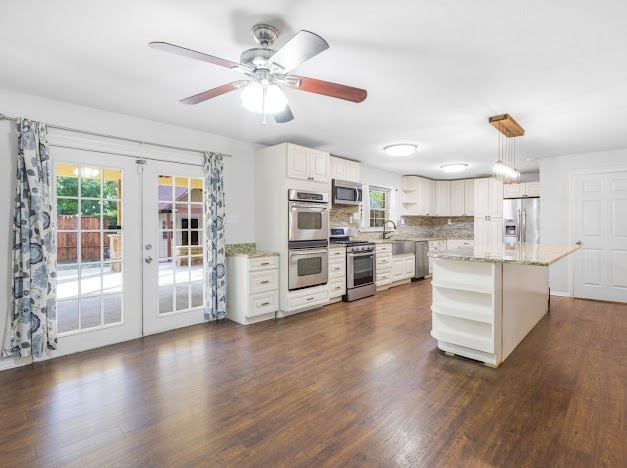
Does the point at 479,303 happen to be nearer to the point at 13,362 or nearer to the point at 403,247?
the point at 403,247

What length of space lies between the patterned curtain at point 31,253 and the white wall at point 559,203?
672 centimetres

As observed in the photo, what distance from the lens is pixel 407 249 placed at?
6.70m

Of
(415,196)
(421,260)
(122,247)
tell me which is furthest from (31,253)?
(415,196)

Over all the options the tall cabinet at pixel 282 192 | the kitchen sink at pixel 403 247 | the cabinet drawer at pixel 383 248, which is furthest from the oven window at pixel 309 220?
the kitchen sink at pixel 403 247

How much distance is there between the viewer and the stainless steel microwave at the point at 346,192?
17.0 feet

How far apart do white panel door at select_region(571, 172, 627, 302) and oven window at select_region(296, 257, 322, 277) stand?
414 cm

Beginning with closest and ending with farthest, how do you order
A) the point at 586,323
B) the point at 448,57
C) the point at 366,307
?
the point at 448,57, the point at 586,323, the point at 366,307

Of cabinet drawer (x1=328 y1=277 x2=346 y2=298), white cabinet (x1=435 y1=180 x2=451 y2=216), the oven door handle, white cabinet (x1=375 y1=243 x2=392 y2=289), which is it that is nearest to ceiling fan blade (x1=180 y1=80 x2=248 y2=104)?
the oven door handle

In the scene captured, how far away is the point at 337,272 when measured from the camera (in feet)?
16.5

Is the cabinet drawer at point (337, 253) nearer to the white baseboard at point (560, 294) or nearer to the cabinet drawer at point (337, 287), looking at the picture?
the cabinet drawer at point (337, 287)

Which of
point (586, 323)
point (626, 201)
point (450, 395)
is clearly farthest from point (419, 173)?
point (450, 395)

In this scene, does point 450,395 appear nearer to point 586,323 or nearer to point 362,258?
point 586,323

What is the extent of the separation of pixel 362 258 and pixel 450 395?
3176 mm

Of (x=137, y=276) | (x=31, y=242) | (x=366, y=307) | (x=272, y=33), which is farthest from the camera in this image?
(x=366, y=307)
